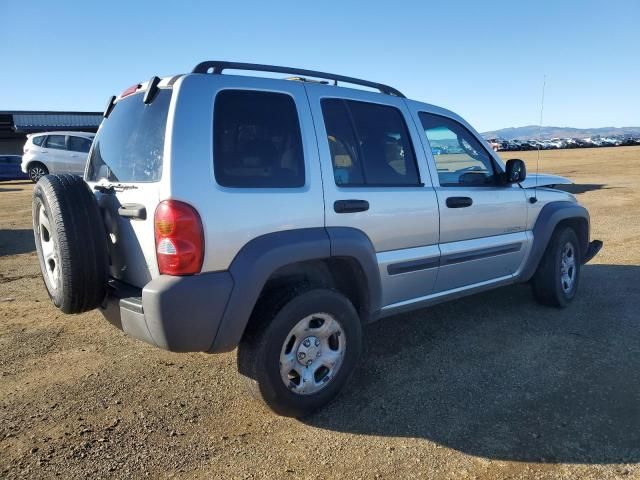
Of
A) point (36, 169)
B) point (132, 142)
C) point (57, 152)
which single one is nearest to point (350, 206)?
point (132, 142)

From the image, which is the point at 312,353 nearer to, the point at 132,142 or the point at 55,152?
the point at 132,142

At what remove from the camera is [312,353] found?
3.06 metres

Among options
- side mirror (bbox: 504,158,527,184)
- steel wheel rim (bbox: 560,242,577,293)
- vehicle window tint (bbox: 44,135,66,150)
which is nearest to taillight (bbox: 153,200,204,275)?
side mirror (bbox: 504,158,527,184)

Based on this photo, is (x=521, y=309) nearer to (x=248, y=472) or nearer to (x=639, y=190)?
(x=248, y=472)

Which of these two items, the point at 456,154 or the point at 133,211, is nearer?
the point at 133,211

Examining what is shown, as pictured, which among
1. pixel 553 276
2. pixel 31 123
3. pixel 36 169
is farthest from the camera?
pixel 31 123

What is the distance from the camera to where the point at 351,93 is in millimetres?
3449

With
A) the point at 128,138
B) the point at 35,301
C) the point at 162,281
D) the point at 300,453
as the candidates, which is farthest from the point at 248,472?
the point at 35,301

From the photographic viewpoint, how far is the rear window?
273 centimetres

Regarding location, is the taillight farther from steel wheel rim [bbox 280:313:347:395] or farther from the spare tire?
steel wheel rim [bbox 280:313:347:395]

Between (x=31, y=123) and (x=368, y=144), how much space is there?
3574 cm

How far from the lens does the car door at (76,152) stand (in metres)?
15.6

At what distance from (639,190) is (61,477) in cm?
1536

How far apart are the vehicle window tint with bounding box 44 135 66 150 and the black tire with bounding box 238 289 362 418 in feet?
51.2
